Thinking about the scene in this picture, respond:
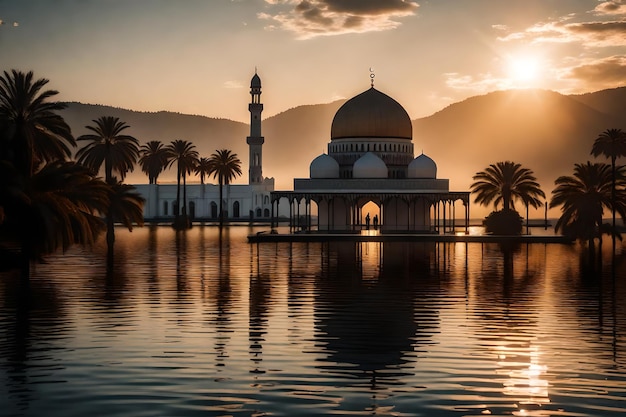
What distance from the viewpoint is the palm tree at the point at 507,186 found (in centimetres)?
7138

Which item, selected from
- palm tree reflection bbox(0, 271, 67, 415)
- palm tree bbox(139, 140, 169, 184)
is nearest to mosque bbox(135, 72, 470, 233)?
palm tree bbox(139, 140, 169, 184)

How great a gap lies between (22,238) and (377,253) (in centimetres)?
2229

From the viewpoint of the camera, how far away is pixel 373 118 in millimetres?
78125

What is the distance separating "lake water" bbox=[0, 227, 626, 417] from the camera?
1353cm

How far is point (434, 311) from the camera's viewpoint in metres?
23.9

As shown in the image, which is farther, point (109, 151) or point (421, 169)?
point (421, 169)

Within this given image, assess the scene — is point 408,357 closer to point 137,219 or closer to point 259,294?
point 259,294

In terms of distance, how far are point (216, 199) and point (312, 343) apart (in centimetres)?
10167

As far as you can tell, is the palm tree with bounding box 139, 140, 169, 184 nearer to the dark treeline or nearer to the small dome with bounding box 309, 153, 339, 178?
the small dome with bounding box 309, 153, 339, 178

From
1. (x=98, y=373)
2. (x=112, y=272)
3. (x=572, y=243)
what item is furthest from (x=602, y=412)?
(x=572, y=243)

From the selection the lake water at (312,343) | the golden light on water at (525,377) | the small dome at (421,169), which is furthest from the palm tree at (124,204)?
the golden light on water at (525,377)

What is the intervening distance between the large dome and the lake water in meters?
42.3

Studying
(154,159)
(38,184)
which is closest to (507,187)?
(154,159)

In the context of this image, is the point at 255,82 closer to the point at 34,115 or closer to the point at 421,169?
the point at 421,169
